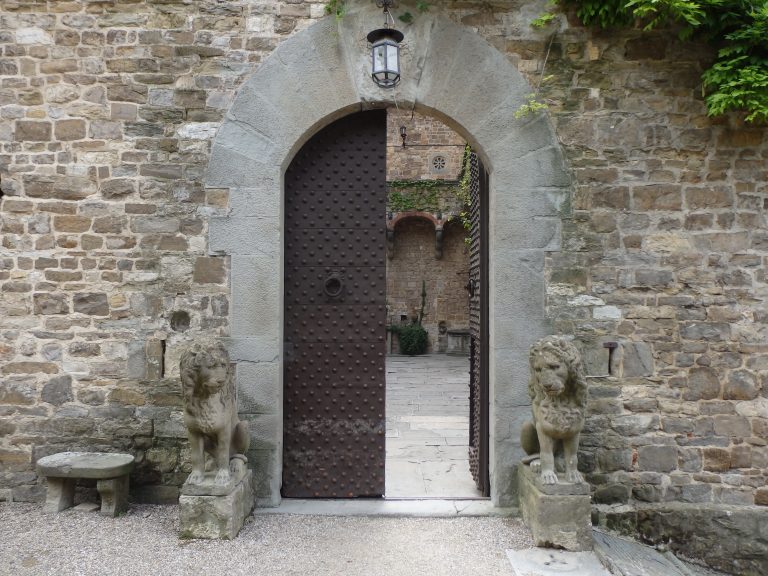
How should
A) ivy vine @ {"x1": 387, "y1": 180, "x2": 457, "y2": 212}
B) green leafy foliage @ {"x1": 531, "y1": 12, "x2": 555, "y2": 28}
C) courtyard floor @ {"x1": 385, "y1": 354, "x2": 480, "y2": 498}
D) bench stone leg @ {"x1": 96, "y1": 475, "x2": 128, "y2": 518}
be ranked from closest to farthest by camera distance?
bench stone leg @ {"x1": 96, "y1": 475, "x2": 128, "y2": 518}, green leafy foliage @ {"x1": 531, "y1": 12, "x2": 555, "y2": 28}, courtyard floor @ {"x1": 385, "y1": 354, "x2": 480, "y2": 498}, ivy vine @ {"x1": 387, "y1": 180, "x2": 457, "y2": 212}

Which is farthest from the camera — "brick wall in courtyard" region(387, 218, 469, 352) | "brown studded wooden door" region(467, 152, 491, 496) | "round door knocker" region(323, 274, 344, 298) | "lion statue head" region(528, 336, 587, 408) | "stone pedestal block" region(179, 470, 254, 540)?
"brick wall in courtyard" region(387, 218, 469, 352)

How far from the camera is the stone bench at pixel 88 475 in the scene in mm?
3607

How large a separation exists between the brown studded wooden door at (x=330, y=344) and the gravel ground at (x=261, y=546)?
1.48ft

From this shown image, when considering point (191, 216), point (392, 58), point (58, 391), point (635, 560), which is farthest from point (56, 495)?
point (635, 560)

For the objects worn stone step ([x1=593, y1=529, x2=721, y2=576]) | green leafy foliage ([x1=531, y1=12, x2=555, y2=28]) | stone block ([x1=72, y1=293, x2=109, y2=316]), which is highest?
green leafy foliage ([x1=531, y1=12, x2=555, y2=28])

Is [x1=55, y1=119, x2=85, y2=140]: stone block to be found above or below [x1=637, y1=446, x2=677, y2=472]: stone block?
above

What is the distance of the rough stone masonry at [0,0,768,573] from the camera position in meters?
3.90

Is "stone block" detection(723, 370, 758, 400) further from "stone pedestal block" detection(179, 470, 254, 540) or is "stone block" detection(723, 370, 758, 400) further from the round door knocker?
"stone pedestal block" detection(179, 470, 254, 540)

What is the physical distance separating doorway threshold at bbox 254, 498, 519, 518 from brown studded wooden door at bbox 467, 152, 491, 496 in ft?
1.04

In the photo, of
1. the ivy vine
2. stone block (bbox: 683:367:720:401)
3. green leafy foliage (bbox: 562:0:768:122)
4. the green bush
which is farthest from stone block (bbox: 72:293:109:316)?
the ivy vine

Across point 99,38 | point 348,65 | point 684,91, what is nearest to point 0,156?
point 99,38

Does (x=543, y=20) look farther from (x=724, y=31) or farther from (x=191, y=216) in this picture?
(x=191, y=216)

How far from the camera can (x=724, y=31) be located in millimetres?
3799

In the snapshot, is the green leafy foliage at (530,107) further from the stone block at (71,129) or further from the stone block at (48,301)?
the stone block at (48,301)
